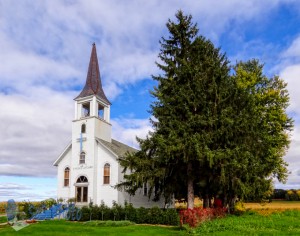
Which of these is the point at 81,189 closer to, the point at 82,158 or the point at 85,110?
the point at 82,158

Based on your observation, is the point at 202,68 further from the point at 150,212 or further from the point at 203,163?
the point at 150,212

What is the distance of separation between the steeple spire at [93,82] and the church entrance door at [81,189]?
870 centimetres

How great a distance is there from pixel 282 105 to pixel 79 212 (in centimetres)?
2253

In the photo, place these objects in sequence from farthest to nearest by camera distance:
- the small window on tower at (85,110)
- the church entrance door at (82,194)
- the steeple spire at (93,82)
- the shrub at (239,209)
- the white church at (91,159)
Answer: the small window on tower at (85,110)
the steeple spire at (93,82)
the church entrance door at (82,194)
the white church at (91,159)
the shrub at (239,209)

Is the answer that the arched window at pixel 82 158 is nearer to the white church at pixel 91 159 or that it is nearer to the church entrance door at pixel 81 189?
the white church at pixel 91 159

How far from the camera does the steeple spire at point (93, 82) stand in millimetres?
36406

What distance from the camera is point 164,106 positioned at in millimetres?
25438

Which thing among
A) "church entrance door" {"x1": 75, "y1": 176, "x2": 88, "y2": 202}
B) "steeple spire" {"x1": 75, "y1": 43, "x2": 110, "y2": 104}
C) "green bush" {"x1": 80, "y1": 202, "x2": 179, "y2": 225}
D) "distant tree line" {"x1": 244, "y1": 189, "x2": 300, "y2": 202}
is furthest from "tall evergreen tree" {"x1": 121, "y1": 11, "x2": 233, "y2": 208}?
"distant tree line" {"x1": 244, "y1": 189, "x2": 300, "y2": 202}

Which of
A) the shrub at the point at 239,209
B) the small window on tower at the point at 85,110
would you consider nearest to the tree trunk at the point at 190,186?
the shrub at the point at 239,209

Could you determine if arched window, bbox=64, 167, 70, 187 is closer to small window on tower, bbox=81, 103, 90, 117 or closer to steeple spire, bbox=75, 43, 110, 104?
small window on tower, bbox=81, 103, 90, 117

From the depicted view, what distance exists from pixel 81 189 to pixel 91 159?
3.22m

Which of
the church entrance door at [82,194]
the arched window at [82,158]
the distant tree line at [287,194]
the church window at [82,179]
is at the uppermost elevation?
the arched window at [82,158]

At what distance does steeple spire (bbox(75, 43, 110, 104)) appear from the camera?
36.4 meters

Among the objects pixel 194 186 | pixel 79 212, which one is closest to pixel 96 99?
pixel 79 212
